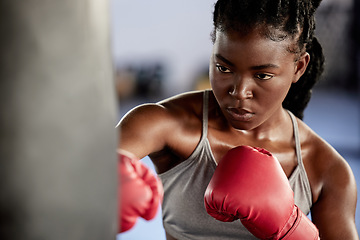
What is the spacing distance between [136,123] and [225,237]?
0.48 meters

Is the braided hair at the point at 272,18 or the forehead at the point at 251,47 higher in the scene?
the braided hair at the point at 272,18

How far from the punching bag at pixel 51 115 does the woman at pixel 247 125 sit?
2.10 feet

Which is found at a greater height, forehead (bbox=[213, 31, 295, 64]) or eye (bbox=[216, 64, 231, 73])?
forehead (bbox=[213, 31, 295, 64])

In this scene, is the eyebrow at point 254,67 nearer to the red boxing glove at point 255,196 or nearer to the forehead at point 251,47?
the forehead at point 251,47

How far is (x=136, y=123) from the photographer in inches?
46.6

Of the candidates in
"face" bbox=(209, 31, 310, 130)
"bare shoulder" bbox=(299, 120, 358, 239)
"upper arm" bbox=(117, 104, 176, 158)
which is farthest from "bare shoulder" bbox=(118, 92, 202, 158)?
"bare shoulder" bbox=(299, 120, 358, 239)

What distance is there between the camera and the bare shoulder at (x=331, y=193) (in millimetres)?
1332

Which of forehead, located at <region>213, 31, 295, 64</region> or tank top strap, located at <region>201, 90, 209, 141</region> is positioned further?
tank top strap, located at <region>201, 90, 209, 141</region>

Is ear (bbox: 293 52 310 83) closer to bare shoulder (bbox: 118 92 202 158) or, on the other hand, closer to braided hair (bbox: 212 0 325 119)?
braided hair (bbox: 212 0 325 119)

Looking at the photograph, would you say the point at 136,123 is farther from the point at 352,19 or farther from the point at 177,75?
the point at 352,19

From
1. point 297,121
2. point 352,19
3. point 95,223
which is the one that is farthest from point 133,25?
point 95,223

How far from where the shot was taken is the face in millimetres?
1095

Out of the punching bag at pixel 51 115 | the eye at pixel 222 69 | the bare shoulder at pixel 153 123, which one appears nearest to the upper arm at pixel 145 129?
the bare shoulder at pixel 153 123

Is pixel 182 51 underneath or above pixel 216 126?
underneath
